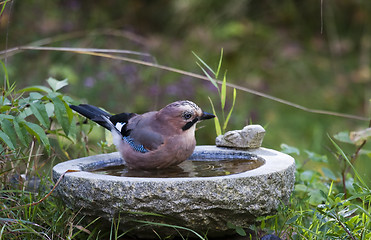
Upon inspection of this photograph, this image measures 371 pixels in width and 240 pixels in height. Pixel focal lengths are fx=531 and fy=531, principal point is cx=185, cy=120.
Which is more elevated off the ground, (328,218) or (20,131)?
(20,131)

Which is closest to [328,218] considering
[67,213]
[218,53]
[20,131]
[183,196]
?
[183,196]

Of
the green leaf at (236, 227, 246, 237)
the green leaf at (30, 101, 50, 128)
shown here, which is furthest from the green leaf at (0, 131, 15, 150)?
the green leaf at (236, 227, 246, 237)

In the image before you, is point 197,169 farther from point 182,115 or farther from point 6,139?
point 6,139

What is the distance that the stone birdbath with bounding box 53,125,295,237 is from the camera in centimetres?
258

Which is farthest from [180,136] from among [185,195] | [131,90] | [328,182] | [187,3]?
[187,3]

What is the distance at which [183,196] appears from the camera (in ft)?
8.45

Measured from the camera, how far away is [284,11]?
8.73m

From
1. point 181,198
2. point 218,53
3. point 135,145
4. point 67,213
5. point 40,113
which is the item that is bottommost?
point 67,213

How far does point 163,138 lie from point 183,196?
50 centimetres

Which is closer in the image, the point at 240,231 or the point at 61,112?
the point at 240,231

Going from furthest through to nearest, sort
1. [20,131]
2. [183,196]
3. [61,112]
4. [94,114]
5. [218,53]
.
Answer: [218,53]
[94,114]
[61,112]
[20,131]
[183,196]

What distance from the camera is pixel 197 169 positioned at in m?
3.12

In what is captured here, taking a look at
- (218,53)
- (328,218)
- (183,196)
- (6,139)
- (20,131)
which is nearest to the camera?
(183,196)

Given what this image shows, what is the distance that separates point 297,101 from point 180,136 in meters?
4.78
